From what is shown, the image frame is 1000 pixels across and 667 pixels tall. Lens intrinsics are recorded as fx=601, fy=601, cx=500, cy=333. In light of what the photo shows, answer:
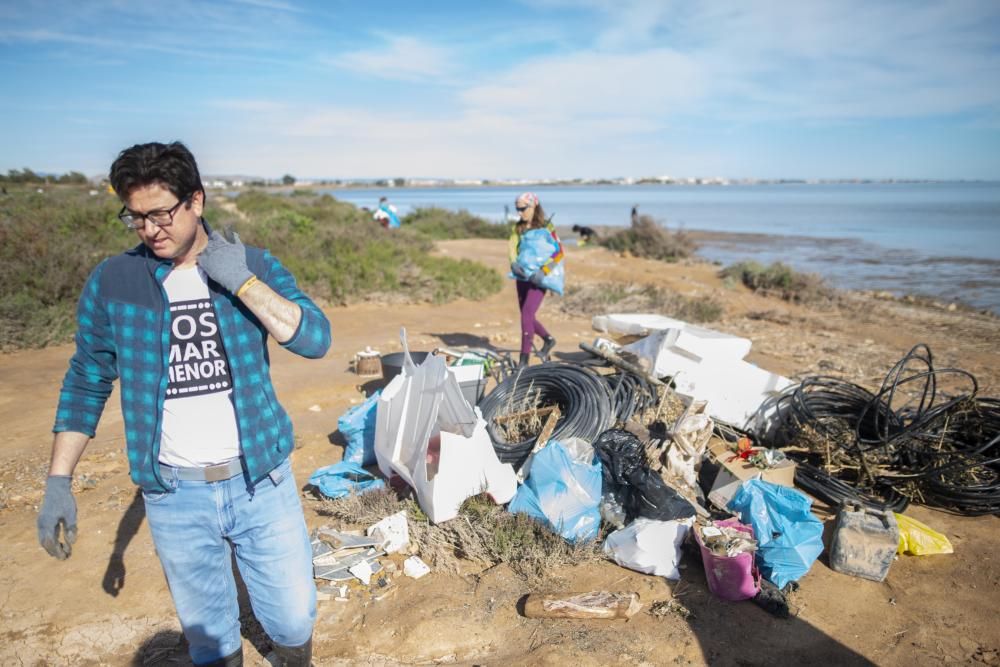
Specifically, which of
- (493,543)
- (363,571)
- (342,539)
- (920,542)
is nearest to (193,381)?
(363,571)

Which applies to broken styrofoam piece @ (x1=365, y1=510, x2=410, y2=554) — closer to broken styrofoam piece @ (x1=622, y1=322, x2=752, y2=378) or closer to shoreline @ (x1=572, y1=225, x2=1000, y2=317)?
broken styrofoam piece @ (x1=622, y1=322, x2=752, y2=378)

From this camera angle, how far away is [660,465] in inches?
155

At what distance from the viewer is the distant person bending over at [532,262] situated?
607cm

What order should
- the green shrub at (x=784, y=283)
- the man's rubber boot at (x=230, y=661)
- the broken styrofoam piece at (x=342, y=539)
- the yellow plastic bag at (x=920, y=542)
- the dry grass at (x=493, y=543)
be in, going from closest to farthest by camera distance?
1. the man's rubber boot at (x=230, y=661)
2. the dry grass at (x=493, y=543)
3. the broken styrofoam piece at (x=342, y=539)
4. the yellow plastic bag at (x=920, y=542)
5. the green shrub at (x=784, y=283)

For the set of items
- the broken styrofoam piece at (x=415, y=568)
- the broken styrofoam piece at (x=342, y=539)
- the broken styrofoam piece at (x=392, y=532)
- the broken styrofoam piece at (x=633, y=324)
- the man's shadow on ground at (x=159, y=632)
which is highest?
the broken styrofoam piece at (x=633, y=324)

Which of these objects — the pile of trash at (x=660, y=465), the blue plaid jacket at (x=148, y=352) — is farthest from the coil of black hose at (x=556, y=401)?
the blue plaid jacket at (x=148, y=352)

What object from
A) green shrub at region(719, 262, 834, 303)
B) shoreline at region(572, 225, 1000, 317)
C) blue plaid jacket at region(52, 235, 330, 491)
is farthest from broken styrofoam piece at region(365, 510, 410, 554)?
shoreline at region(572, 225, 1000, 317)

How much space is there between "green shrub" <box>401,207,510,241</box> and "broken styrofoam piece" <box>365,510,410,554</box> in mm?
20462

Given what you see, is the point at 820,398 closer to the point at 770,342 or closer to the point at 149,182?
the point at 770,342

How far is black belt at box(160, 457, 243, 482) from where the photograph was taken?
185 cm

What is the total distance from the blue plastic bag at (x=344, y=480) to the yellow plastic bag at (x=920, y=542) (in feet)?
10.3

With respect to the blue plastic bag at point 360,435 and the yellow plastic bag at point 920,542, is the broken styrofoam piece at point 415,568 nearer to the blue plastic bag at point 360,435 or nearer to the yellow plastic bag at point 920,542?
the blue plastic bag at point 360,435

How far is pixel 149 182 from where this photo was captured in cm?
171

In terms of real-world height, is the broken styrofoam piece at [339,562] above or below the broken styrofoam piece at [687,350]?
below
